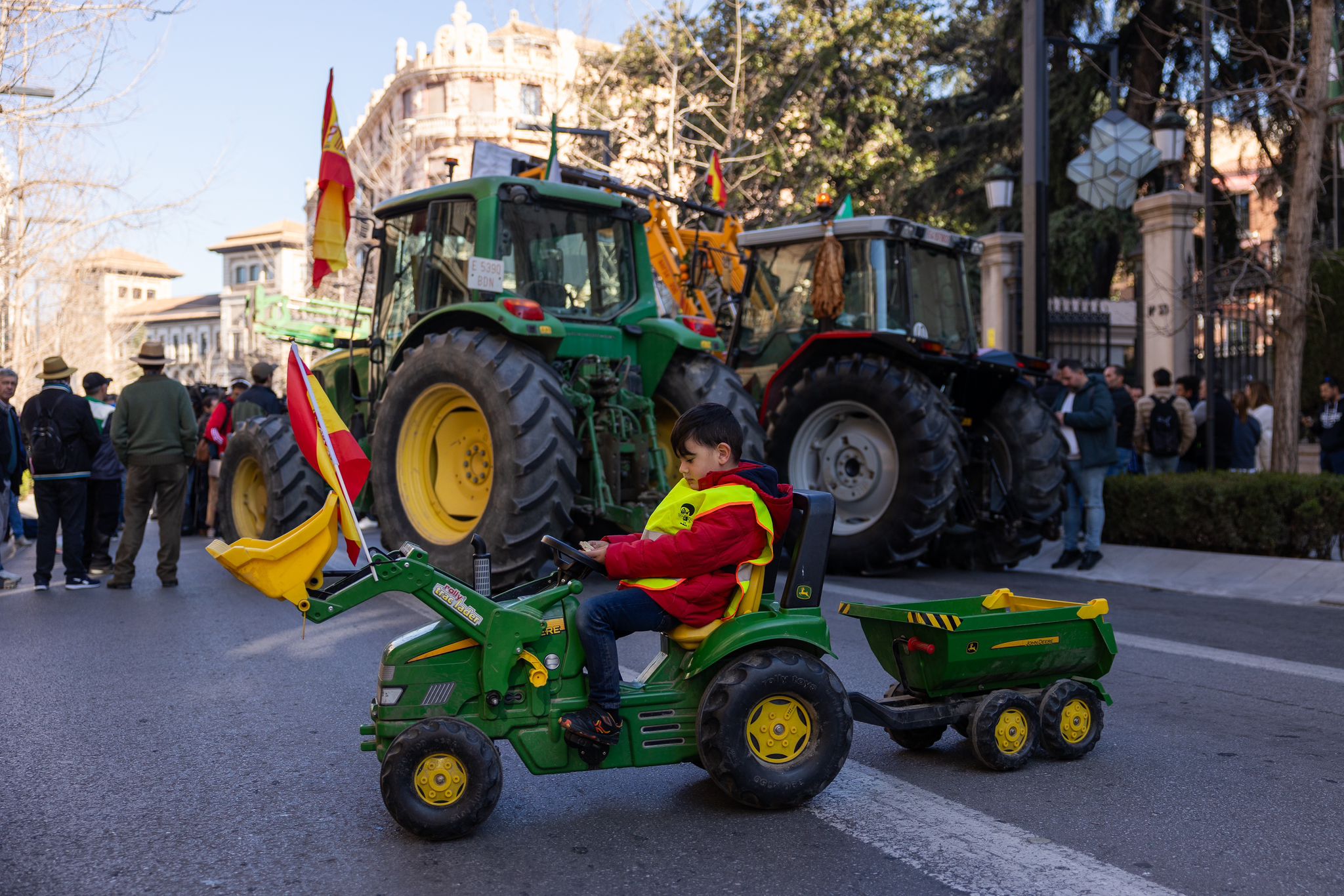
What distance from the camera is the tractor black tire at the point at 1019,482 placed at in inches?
437

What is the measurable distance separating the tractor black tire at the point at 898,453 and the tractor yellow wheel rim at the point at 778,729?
20.0 feet

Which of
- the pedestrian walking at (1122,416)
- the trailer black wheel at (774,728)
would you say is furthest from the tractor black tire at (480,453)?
the pedestrian walking at (1122,416)

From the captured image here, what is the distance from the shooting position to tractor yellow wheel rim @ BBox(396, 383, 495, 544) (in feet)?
29.7

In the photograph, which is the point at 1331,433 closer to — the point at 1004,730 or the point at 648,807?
the point at 1004,730

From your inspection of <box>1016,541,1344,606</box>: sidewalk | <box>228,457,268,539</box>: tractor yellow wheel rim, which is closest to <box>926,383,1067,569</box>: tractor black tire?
<box>1016,541,1344,606</box>: sidewalk

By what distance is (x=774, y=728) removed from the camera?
4176 mm

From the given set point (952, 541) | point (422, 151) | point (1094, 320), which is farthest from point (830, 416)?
point (422, 151)

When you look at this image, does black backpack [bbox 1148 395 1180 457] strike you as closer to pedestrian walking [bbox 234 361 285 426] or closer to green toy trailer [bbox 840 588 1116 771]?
green toy trailer [bbox 840 588 1116 771]

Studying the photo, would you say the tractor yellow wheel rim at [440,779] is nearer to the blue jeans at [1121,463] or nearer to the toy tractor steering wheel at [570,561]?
the toy tractor steering wheel at [570,561]

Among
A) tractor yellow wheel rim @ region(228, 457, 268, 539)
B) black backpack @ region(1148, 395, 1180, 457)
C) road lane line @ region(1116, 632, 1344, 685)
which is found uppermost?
black backpack @ region(1148, 395, 1180, 457)

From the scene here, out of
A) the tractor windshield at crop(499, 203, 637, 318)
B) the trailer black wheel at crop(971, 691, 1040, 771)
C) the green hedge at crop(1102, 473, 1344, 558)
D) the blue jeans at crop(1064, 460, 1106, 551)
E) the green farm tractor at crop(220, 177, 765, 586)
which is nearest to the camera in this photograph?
the trailer black wheel at crop(971, 691, 1040, 771)

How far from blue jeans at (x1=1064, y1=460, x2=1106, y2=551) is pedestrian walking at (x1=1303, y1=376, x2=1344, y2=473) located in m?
2.91

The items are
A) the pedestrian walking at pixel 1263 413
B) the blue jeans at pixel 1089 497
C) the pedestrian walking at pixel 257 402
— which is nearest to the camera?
the blue jeans at pixel 1089 497

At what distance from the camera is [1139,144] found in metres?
16.4
